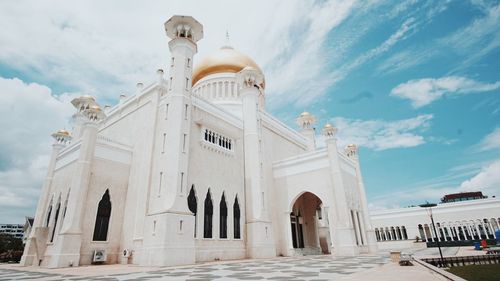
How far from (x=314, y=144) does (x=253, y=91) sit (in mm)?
11015

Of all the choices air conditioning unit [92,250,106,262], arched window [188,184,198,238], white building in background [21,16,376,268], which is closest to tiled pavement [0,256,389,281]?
white building in background [21,16,376,268]

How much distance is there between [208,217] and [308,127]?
17.1 metres

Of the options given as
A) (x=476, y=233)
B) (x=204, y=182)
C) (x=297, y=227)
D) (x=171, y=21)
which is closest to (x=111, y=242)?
(x=204, y=182)

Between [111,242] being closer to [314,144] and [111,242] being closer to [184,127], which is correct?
[184,127]

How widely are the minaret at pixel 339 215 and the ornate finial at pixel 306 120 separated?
32.5 feet

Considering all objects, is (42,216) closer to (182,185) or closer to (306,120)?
(182,185)

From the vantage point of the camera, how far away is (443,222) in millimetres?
34406

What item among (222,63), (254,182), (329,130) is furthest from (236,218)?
(222,63)

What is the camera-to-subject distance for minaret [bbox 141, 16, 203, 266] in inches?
496

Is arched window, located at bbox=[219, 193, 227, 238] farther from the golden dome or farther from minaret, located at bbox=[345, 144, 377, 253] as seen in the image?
the golden dome

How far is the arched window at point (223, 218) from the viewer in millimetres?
17333

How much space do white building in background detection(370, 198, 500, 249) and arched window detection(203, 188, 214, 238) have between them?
24746 mm

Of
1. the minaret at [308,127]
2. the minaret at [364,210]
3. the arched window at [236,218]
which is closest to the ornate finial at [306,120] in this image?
the minaret at [308,127]

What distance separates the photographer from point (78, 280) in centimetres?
787
